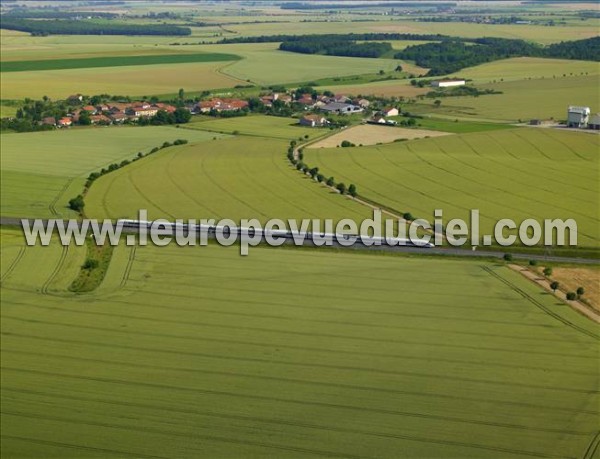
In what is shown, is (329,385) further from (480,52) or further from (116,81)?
(480,52)

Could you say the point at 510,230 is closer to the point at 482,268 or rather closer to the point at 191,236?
the point at 482,268

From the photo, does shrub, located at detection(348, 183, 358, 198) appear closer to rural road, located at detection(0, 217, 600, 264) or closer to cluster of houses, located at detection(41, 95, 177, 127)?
rural road, located at detection(0, 217, 600, 264)

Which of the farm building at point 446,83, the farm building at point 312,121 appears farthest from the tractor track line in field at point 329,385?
the farm building at point 446,83

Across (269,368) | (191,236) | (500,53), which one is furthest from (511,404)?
(500,53)

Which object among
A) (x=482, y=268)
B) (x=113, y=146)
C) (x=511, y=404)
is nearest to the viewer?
(x=511, y=404)

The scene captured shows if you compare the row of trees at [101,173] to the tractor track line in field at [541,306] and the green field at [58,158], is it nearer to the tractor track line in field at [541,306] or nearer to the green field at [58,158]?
the green field at [58,158]

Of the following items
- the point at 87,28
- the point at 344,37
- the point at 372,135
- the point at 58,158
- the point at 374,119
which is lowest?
the point at 58,158

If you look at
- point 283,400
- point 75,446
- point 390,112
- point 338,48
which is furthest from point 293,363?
point 338,48
